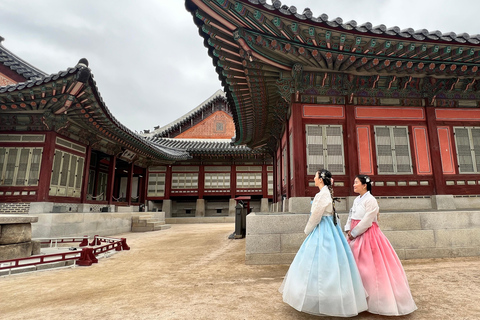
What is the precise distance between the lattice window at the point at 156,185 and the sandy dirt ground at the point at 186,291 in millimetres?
16846

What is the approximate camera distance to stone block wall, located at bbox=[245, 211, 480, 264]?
553 cm

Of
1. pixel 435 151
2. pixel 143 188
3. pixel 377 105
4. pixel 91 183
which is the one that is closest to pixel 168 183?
pixel 143 188

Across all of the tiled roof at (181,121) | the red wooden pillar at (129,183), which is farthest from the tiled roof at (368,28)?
the tiled roof at (181,121)

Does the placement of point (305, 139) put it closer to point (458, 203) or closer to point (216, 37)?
point (216, 37)

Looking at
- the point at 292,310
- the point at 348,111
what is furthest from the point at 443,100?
the point at 292,310

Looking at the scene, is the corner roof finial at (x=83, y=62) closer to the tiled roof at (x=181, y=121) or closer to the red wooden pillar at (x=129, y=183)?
the red wooden pillar at (x=129, y=183)

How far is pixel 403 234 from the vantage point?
5965 mm

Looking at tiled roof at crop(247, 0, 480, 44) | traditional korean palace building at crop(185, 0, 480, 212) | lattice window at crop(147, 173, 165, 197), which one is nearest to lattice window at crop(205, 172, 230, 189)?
lattice window at crop(147, 173, 165, 197)

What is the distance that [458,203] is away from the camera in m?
7.28

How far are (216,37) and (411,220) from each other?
621cm

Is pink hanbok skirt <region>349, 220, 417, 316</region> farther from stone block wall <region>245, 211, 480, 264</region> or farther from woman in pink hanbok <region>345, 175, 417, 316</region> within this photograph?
stone block wall <region>245, 211, 480, 264</region>

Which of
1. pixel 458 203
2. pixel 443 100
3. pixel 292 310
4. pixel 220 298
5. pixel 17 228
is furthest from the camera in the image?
pixel 443 100

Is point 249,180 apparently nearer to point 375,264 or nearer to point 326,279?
point 375,264

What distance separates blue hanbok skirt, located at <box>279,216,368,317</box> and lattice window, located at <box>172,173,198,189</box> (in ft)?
67.4
